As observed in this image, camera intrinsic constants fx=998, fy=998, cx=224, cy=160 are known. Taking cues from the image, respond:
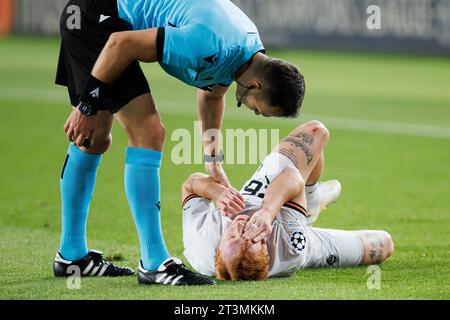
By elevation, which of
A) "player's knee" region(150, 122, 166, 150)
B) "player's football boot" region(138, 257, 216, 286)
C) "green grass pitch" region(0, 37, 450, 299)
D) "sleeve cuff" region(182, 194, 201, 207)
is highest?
"player's knee" region(150, 122, 166, 150)

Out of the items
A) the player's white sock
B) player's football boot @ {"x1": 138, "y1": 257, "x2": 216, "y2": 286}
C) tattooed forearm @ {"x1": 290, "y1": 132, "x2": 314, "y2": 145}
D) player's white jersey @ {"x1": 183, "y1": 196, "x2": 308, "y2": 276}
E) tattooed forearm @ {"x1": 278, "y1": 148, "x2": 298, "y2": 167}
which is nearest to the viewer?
player's football boot @ {"x1": 138, "y1": 257, "x2": 216, "y2": 286}

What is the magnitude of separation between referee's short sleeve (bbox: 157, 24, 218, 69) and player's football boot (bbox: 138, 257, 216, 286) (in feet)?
3.87

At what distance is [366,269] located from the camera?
6.35 meters

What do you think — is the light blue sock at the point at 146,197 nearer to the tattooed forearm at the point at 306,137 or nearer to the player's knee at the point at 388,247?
the tattooed forearm at the point at 306,137

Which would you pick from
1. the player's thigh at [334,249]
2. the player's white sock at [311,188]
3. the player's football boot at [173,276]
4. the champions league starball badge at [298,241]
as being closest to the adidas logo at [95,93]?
the player's football boot at [173,276]

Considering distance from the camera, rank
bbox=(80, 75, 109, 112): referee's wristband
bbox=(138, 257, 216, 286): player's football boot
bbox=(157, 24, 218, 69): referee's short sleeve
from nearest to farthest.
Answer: bbox=(157, 24, 218, 69): referee's short sleeve
bbox=(80, 75, 109, 112): referee's wristband
bbox=(138, 257, 216, 286): player's football boot

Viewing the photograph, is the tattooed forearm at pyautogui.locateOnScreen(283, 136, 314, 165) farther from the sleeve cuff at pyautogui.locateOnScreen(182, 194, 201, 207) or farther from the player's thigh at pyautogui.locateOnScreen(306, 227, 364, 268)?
the sleeve cuff at pyautogui.locateOnScreen(182, 194, 201, 207)

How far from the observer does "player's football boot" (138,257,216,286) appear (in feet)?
18.6

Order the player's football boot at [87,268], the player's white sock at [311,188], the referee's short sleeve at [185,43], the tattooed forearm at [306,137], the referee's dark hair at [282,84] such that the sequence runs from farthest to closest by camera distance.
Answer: the player's white sock at [311,188] → the tattooed forearm at [306,137] → the player's football boot at [87,268] → the referee's dark hair at [282,84] → the referee's short sleeve at [185,43]

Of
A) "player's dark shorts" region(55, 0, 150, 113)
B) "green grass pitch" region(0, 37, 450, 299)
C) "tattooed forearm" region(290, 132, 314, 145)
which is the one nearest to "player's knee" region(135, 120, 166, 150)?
"player's dark shorts" region(55, 0, 150, 113)

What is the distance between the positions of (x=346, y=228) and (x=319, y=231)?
57.7 inches

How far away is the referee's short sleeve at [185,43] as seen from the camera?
5.35 meters

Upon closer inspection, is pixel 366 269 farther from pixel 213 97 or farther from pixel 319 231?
pixel 213 97

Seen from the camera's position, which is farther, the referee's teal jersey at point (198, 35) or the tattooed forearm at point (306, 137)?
the tattooed forearm at point (306, 137)
